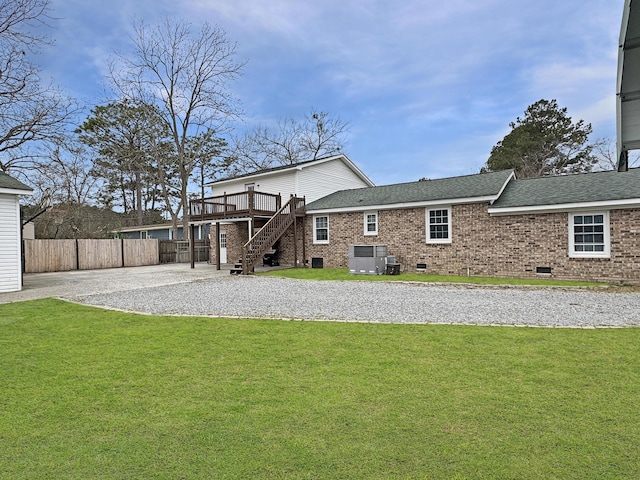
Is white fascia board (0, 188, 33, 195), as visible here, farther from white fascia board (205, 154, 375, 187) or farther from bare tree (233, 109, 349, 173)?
bare tree (233, 109, 349, 173)

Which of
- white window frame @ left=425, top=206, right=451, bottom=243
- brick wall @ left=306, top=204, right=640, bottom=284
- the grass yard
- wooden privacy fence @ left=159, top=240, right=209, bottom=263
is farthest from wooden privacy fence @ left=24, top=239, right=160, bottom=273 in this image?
white window frame @ left=425, top=206, right=451, bottom=243

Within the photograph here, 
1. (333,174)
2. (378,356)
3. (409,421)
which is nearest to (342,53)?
(333,174)

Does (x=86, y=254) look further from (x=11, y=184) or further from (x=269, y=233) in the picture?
(x=269, y=233)

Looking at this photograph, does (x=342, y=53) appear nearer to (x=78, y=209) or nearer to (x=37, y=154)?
(x=37, y=154)

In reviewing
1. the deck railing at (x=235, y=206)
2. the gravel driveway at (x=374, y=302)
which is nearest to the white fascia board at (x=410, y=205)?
the deck railing at (x=235, y=206)

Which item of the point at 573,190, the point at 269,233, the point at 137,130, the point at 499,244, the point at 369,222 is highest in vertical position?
the point at 137,130

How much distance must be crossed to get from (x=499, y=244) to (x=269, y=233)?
387 inches

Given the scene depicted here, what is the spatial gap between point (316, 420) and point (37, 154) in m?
18.4

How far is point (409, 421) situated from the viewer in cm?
311

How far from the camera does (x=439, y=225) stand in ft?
50.9

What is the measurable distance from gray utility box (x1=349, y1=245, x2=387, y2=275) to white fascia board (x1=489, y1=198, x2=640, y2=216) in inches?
178

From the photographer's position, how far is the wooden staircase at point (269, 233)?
16562 mm

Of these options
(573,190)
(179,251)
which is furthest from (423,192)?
(179,251)

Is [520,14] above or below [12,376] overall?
above
